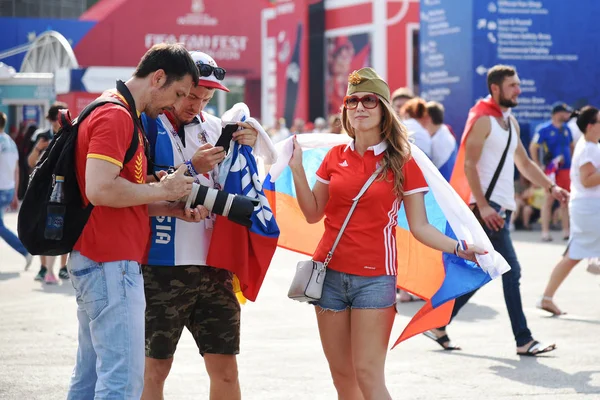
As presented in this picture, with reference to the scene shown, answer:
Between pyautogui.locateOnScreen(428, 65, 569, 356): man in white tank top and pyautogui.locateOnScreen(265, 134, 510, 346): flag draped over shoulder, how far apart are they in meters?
1.94

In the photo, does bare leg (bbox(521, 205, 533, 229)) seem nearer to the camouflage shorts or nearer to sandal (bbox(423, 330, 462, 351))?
sandal (bbox(423, 330, 462, 351))

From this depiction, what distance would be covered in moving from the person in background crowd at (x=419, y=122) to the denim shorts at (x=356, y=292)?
217 inches

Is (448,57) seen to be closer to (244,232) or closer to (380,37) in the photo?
(380,37)

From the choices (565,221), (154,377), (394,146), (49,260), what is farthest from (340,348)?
(565,221)

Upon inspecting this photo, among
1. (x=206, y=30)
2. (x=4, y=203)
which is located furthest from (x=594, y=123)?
(x=206, y=30)

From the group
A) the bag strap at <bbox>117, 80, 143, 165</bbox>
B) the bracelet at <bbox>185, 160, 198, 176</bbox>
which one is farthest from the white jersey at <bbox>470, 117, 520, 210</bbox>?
the bag strap at <bbox>117, 80, 143, 165</bbox>

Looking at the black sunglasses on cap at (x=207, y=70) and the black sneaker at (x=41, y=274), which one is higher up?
Result: the black sunglasses on cap at (x=207, y=70)

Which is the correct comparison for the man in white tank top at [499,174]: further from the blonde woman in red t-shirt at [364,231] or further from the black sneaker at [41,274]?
the black sneaker at [41,274]

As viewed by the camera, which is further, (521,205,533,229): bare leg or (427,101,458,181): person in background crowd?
(521,205,533,229): bare leg

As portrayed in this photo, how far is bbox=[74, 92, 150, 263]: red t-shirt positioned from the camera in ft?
13.1

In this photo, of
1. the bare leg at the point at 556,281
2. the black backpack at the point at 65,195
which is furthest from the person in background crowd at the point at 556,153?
the black backpack at the point at 65,195

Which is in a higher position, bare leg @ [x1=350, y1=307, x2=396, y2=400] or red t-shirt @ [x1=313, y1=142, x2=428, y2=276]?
red t-shirt @ [x1=313, y1=142, x2=428, y2=276]

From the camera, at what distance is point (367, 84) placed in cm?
511

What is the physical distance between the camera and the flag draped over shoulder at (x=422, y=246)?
17.8 ft
